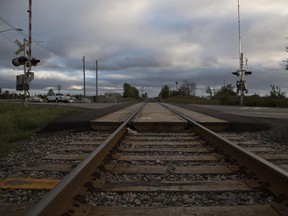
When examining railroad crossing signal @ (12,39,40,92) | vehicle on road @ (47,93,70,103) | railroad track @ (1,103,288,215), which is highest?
railroad crossing signal @ (12,39,40,92)

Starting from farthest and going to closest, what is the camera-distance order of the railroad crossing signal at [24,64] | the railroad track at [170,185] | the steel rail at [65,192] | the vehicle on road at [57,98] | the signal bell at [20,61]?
1. the vehicle on road at [57,98]
2. the signal bell at [20,61]
3. the railroad crossing signal at [24,64]
4. the railroad track at [170,185]
5. the steel rail at [65,192]

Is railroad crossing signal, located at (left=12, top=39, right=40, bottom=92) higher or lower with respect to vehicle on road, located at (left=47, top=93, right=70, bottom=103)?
higher

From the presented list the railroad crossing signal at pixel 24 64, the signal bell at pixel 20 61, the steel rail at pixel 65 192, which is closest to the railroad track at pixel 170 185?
the steel rail at pixel 65 192

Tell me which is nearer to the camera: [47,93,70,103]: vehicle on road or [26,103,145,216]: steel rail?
[26,103,145,216]: steel rail

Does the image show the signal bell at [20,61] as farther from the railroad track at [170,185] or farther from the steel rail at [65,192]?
the steel rail at [65,192]

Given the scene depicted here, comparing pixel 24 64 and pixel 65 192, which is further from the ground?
pixel 24 64

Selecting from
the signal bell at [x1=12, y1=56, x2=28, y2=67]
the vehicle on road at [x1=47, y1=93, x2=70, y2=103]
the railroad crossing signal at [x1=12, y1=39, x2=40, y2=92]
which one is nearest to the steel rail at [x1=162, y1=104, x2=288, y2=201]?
the railroad crossing signal at [x1=12, y1=39, x2=40, y2=92]

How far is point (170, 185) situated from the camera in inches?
204

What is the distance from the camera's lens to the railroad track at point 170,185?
414 cm

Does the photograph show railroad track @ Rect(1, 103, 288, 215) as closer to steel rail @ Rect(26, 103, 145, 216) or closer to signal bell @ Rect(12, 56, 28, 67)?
steel rail @ Rect(26, 103, 145, 216)

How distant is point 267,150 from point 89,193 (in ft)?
15.0

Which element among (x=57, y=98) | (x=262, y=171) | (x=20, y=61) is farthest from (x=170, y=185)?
(x=57, y=98)

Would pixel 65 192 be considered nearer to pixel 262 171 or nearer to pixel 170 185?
pixel 170 185

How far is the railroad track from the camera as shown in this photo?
13.6 feet
